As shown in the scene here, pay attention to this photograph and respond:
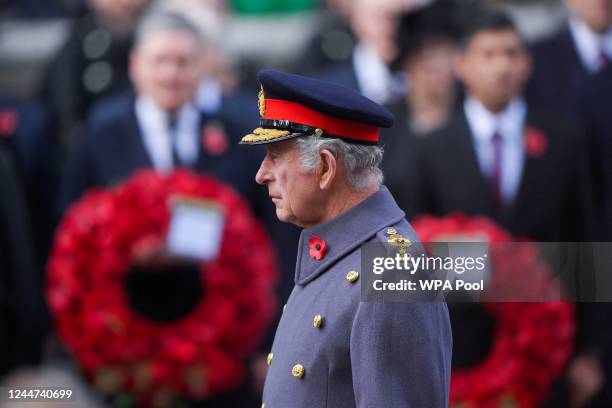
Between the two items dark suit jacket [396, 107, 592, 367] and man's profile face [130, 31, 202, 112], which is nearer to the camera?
dark suit jacket [396, 107, 592, 367]

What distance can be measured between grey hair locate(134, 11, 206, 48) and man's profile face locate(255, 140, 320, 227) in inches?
148

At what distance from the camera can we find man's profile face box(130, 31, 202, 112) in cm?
752

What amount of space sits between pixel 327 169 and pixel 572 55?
4332 millimetres

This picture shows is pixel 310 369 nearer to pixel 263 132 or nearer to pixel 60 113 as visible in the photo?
pixel 263 132

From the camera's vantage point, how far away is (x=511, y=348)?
686 cm

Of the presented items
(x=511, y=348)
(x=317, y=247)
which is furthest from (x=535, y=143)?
(x=317, y=247)

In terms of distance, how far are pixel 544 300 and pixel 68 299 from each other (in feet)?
7.76

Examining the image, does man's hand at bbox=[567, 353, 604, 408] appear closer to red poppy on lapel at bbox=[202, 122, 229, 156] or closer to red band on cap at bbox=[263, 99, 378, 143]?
red poppy on lapel at bbox=[202, 122, 229, 156]

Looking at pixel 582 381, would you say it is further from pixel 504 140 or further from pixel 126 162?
pixel 126 162

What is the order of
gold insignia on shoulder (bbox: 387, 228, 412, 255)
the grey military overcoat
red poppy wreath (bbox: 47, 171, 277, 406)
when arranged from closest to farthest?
the grey military overcoat < gold insignia on shoulder (bbox: 387, 228, 412, 255) < red poppy wreath (bbox: 47, 171, 277, 406)

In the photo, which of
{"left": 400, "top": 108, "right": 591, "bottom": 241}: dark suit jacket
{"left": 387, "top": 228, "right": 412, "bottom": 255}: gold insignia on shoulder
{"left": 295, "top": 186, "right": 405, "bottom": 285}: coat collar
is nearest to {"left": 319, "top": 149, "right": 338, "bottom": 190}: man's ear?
{"left": 295, "top": 186, "right": 405, "bottom": 285}: coat collar

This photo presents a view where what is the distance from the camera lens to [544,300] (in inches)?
267

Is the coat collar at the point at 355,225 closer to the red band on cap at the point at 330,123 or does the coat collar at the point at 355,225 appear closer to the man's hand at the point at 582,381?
the red band on cap at the point at 330,123

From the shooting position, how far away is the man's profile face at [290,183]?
3.92 metres
